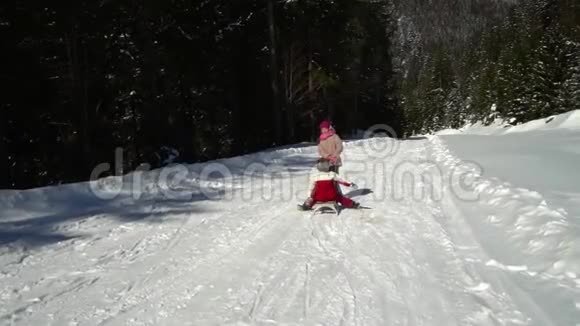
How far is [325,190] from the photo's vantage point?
8734mm

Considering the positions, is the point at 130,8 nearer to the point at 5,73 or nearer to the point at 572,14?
the point at 5,73

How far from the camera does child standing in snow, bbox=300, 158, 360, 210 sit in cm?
870

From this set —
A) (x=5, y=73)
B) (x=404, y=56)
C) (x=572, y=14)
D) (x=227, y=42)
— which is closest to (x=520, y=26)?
(x=572, y=14)

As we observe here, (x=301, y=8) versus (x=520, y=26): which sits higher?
(x=520, y=26)

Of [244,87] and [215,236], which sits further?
[244,87]

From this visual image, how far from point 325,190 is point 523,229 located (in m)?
3.44

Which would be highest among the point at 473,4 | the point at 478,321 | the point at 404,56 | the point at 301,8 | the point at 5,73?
the point at 473,4

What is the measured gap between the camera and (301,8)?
25828 mm

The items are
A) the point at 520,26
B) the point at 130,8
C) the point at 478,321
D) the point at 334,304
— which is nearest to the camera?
the point at 478,321

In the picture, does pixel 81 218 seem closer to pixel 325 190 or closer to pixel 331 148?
pixel 325 190

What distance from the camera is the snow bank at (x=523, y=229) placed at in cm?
529

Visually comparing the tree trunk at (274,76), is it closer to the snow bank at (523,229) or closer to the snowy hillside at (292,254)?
the snowy hillside at (292,254)

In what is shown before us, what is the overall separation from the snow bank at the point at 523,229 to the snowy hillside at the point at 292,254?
24 mm

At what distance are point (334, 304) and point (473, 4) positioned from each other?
181 m
